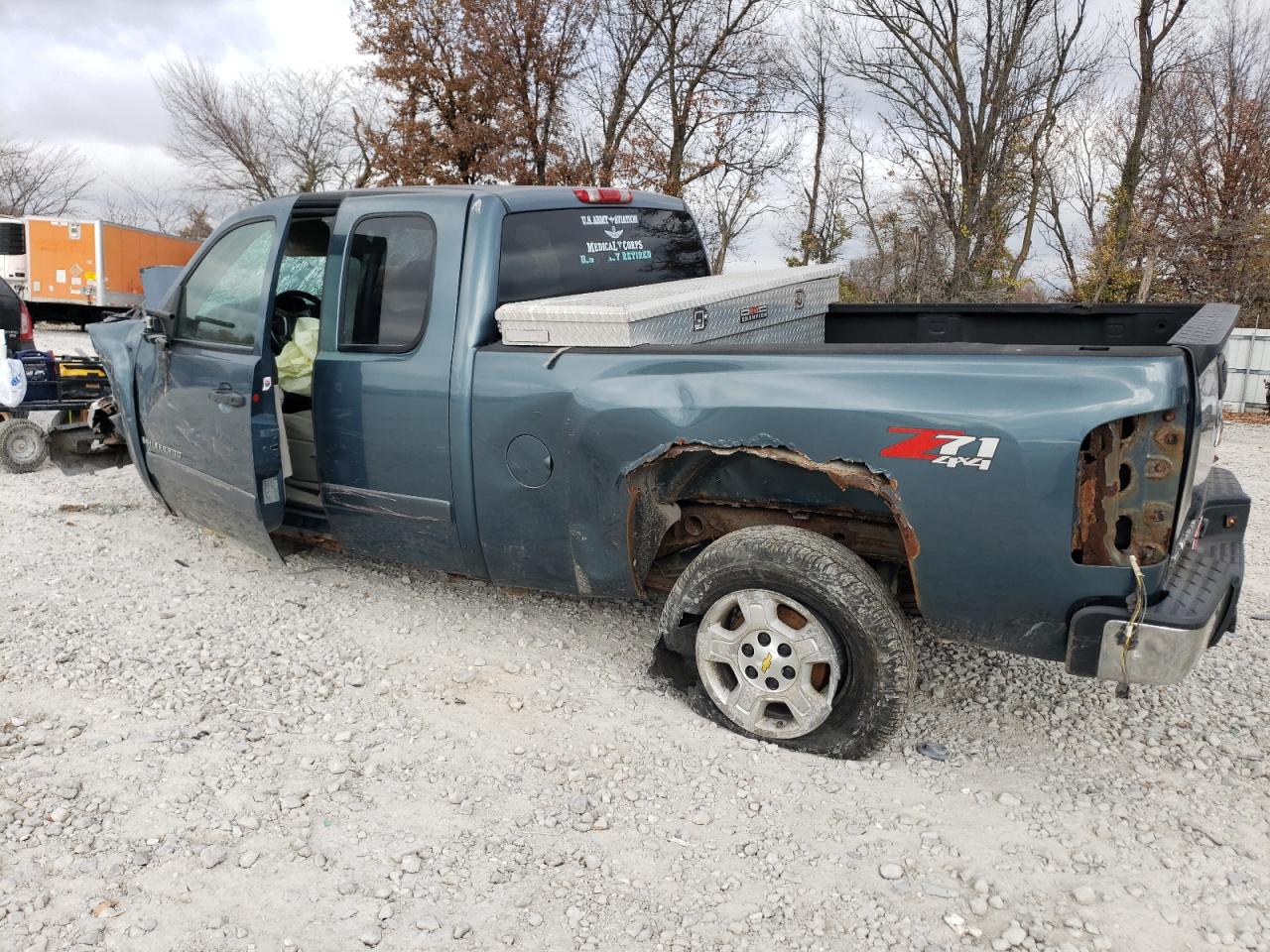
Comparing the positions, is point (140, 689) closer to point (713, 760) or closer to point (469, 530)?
point (469, 530)

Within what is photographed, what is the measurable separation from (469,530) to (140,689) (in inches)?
56.7

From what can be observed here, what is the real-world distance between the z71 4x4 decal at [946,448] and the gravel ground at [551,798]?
1151 mm

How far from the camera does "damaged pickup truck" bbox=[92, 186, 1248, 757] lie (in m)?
2.70

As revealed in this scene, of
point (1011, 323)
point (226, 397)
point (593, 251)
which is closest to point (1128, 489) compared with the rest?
point (1011, 323)

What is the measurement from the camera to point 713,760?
127 inches

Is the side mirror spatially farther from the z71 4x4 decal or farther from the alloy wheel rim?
the z71 4x4 decal

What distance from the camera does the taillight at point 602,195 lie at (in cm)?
444

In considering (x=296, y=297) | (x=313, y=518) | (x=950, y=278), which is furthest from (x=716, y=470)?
(x=950, y=278)

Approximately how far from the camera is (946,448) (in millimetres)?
2766

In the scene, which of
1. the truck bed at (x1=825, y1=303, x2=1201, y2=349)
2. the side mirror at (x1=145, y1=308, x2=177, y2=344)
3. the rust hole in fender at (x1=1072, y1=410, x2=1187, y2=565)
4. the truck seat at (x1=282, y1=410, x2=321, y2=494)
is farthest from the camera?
the truck seat at (x1=282, y1=410, x2=321, y2=494)

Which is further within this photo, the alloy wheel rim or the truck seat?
the truck seat

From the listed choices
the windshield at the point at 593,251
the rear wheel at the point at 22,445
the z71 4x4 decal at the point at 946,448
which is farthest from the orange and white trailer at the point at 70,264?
the z71 4x4 decal at the point at 946,448

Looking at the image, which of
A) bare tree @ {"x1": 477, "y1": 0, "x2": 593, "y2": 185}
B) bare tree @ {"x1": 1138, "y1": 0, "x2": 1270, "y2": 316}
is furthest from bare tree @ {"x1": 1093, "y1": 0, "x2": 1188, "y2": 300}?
bare tree @ {"x1": 477, "y1": 0, "x2": 593, "y2": 185}

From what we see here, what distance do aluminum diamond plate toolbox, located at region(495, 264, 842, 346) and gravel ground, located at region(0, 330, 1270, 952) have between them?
4.72ft
